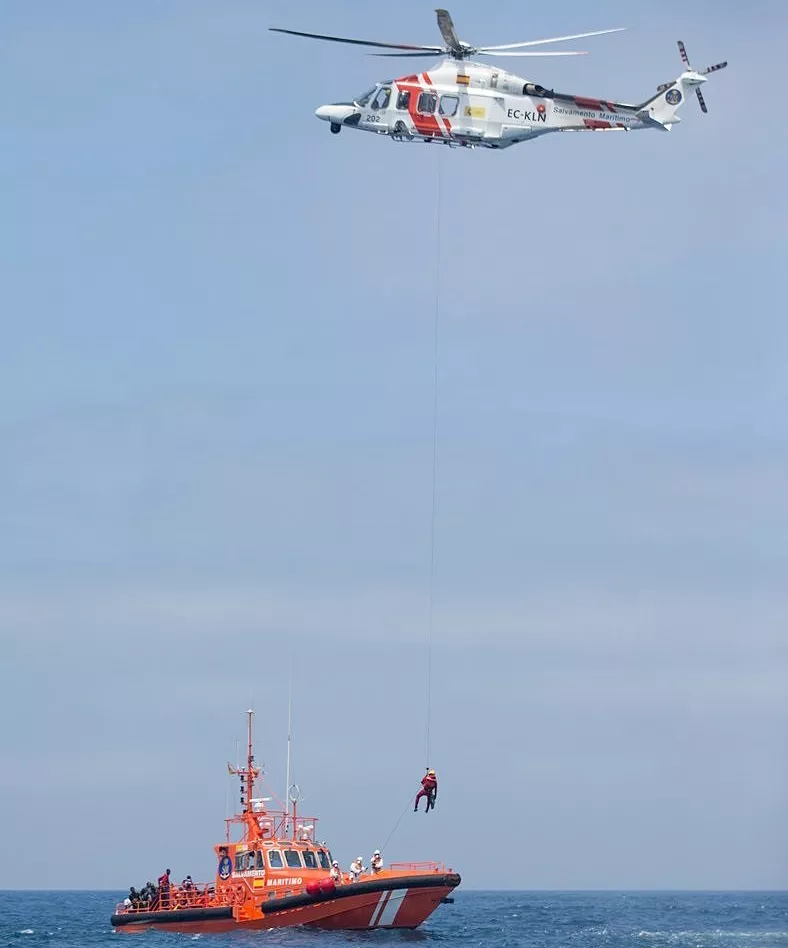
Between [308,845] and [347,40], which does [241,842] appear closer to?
[308,845]

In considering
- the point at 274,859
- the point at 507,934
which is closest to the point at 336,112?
the point at 274,859

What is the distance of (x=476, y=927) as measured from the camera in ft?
200

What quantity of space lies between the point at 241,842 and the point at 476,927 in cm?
1474

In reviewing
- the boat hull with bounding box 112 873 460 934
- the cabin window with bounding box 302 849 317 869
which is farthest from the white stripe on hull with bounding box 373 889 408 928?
the cabin window with bounding box 302 849 317 869

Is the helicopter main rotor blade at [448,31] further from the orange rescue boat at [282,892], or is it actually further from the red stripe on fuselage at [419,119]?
the orange rescue boat at [282,892]

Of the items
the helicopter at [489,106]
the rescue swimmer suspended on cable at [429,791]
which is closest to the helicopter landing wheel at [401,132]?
the helicopter at [489,106]

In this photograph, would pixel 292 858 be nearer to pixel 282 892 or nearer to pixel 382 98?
pixel 282 892

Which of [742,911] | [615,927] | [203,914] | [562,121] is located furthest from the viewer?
[742,911]

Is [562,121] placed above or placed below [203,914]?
above

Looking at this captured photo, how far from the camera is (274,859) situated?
48.6 m

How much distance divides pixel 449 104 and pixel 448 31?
6.03 ft

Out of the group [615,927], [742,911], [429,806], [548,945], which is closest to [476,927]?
[615,927]

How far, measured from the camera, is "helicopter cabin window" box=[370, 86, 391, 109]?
1689 inches

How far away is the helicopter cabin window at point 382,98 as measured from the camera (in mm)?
42906
